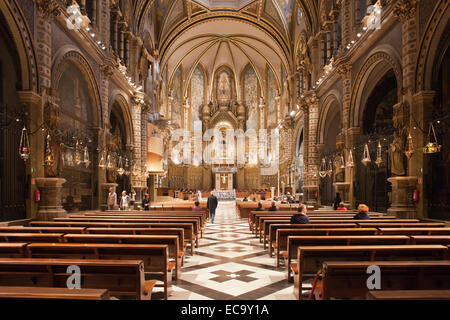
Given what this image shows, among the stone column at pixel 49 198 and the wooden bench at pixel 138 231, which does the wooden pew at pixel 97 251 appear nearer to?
the wooden bench at pixel 138 231

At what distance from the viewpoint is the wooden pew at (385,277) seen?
3.08 m

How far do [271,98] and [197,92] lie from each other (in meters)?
9.96

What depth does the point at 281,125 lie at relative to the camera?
101 ft

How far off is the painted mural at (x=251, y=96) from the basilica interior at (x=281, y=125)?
8335 millimetres

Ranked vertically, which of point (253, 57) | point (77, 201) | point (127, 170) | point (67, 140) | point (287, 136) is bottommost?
point (77, 201)

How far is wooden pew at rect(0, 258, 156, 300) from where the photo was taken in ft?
10.0

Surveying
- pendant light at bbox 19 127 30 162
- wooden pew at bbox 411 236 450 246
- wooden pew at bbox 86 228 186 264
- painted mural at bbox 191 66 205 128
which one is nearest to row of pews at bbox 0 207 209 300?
wooden pew at bbox 86 228 186 264

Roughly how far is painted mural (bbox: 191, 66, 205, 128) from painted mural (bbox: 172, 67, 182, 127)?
94.4 inches

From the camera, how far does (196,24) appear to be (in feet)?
98.4

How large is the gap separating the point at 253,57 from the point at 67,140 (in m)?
30.3

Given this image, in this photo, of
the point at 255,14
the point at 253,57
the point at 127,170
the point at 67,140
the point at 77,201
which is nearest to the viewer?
the point at 67,140

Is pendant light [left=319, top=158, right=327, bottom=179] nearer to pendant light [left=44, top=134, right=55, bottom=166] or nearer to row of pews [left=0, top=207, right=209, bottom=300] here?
pendant light [left=44, top=134, right=55, bottom=166]

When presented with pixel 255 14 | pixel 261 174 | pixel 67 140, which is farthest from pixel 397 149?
pixel 261 174
